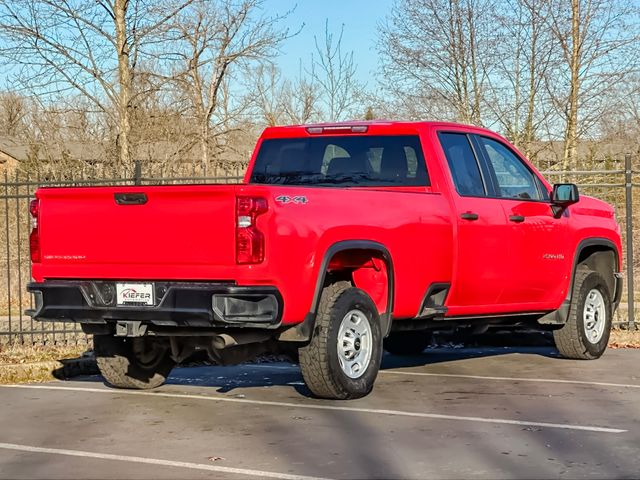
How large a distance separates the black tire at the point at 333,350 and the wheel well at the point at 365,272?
0.17m

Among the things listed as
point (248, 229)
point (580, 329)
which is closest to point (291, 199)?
point (248, 229)

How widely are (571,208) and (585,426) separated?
395 centimetres

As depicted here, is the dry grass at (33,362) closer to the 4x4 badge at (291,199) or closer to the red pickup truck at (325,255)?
the red pickup truck at (325,255)

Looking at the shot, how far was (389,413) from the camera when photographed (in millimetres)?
7895

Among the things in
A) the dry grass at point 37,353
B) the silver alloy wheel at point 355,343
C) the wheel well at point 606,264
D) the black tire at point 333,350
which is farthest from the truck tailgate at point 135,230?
the wheel well at point 606,264

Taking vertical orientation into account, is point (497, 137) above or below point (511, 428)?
above

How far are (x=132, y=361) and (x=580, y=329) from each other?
4343 millimetres

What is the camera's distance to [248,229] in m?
7.41

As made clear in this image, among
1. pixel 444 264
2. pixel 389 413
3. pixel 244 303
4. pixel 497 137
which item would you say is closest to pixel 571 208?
pixel 497 137

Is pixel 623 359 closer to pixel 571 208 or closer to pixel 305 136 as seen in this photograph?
pixel 571 208

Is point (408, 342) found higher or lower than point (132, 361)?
lower

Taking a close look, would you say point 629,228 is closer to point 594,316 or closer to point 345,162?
point 594,316

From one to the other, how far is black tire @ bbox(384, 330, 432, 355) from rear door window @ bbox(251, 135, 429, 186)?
2546 mm

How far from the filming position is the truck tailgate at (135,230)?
24.5 ft
